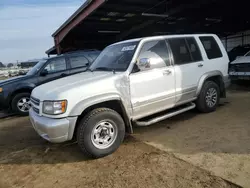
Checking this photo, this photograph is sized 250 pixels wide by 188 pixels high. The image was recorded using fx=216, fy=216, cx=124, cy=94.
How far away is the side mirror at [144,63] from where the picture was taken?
385cm

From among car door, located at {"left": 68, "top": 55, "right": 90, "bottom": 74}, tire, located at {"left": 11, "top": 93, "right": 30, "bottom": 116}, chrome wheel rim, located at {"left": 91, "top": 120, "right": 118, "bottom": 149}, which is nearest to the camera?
chrome wheel rim, located at {"left": 91, "top": 120, "right": 118, "bottom": 149}

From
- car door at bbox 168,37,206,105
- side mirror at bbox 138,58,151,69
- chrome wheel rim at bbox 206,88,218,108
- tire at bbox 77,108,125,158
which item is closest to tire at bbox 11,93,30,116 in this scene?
tire at bbox 77,108,125,158

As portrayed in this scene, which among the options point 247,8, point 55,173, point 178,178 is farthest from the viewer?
point 247,8

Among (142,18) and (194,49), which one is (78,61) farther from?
(142,18)

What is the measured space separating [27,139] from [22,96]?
8.36ft

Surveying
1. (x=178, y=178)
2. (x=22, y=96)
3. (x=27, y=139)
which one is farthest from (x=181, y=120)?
(x=22, y=96)

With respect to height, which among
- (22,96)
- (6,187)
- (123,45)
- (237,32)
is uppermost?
(237,32)

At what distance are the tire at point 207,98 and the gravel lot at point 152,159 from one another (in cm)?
32

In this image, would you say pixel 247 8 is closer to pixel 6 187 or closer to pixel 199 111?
pixel 199 111

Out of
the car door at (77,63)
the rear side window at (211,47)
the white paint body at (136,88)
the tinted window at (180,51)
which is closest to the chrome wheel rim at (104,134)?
the white paint body at (136,88)

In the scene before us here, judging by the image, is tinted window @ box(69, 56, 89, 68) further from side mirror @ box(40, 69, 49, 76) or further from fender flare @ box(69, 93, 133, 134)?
fender flare @ box(69, 93, 133, 134)

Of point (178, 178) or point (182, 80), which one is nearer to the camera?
point (178, 178)

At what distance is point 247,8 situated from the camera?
40.9 feet

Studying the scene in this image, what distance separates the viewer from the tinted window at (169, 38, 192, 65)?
15.4 ft
